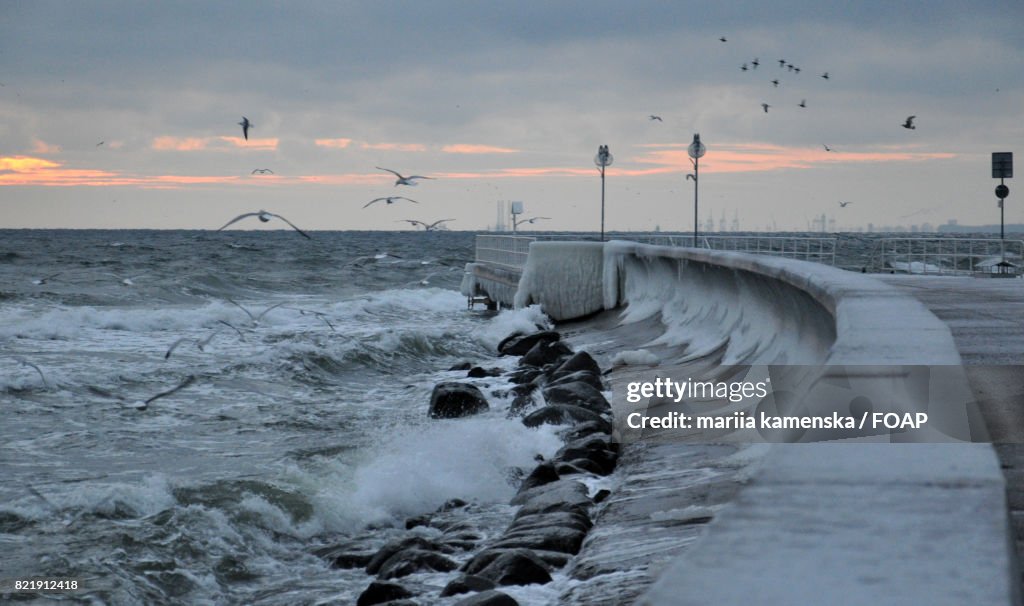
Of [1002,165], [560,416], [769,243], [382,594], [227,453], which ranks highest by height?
[1002,165]

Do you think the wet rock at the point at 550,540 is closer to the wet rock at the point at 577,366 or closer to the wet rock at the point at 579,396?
the wet rock at the point at 579,396

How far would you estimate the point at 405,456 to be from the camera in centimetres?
1167

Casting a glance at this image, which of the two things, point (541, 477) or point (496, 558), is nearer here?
point (496, 558)

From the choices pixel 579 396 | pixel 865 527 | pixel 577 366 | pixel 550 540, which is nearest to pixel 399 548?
pixel 550 540

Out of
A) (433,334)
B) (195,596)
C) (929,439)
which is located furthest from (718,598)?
(433,334)

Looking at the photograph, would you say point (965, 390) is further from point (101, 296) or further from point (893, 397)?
point (101, 296)

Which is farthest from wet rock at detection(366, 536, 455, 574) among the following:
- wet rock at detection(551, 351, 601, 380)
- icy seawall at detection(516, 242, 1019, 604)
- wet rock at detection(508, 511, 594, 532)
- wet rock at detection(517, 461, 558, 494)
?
wet rock at detection(551, 351, 601, 380)

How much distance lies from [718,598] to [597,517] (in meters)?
6.28

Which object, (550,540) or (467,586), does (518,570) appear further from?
(550,540)

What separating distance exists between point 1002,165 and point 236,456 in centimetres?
2582

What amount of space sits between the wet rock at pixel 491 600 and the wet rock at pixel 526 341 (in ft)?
51.1

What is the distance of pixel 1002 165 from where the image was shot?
31.8 metres

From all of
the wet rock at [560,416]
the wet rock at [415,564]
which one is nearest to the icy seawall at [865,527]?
the wet rock at [415,564]

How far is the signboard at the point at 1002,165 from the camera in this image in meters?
31.6
